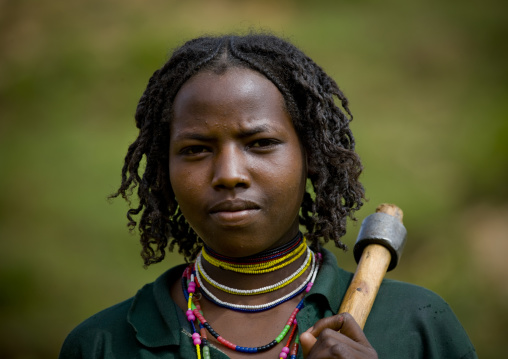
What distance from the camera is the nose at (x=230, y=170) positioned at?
7.89 ft

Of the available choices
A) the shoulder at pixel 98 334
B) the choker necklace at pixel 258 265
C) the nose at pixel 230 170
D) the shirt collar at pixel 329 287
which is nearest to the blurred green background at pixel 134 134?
the shoulder at pixel 98 334

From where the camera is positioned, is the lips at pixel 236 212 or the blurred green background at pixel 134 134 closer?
the lips at pixel 236 212

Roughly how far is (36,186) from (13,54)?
5.24 feet

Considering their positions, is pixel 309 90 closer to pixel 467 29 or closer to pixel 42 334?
pixel 42 334

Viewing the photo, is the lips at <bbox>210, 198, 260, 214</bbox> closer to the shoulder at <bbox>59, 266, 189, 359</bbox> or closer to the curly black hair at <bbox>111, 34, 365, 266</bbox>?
the curly black hair at <bbox>111, 34, 365, 266</bbox>

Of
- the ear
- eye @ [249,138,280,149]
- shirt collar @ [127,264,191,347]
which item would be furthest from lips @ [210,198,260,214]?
shirt collar @ [127,264,191,347]

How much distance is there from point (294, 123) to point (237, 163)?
1.04ft

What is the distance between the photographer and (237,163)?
2436 millimetres

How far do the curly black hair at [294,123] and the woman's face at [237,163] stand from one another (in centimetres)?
8

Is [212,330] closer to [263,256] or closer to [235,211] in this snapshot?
[263,256]

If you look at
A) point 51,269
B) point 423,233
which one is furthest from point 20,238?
point 423,233

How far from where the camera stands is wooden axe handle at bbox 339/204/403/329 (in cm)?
246

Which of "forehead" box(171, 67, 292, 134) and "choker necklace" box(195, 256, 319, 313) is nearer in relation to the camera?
"forehead" box(171, 67, 292, 134)

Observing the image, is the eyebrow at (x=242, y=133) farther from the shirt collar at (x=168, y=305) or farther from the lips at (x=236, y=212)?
the shirt collar at (x=168, y=305)
